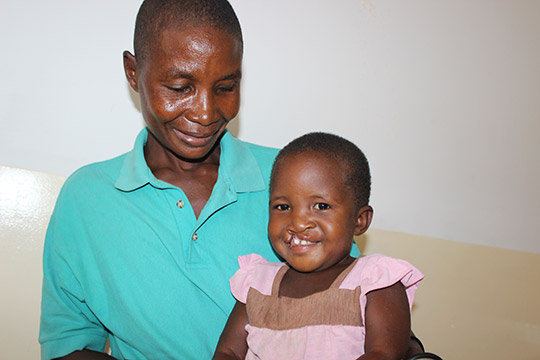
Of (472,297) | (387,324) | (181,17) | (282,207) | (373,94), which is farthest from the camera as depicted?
(472,297)

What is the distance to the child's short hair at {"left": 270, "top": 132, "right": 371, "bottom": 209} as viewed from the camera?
1460 mm

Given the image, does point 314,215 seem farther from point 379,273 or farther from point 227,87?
point 227,87

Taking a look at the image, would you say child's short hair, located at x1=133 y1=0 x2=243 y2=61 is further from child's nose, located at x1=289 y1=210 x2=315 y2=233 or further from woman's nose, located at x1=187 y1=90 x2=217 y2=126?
child's nose, located at x1=289 y1=210 x2=315 y2=233

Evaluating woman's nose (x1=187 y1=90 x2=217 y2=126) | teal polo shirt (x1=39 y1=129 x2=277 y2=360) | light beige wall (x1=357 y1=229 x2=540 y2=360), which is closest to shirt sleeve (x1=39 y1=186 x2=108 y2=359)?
teal polo shirt (x1=39 y1=129 x2=277 y2=360)

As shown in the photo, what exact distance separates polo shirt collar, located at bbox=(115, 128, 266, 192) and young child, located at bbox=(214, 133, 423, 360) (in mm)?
133

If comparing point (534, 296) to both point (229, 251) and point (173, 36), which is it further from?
point (173, 36)

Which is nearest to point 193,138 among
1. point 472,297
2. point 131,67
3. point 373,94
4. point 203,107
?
point 203,107

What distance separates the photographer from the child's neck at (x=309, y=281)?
4.64ft

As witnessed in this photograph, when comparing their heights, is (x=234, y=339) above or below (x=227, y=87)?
below

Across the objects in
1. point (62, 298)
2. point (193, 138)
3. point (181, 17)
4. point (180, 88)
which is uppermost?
point (181, 17)

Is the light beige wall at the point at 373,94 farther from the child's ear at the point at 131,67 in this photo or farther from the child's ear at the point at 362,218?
the child's ear at the point at 362,218

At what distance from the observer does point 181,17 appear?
1387 mm

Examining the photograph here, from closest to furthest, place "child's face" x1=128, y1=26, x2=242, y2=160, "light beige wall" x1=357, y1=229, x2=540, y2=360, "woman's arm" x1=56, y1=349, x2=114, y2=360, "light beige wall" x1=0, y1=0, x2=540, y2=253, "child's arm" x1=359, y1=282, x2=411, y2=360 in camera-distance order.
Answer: "child's arm" x1=359, y1=282, x2=411, y2=360
"child's face" x1=128, y1=26, x2=242, y2=160
"woman's arm" x1=56, y1=349, x2=114, y2=360
"light beige wall" x1=0, y1=0, x2=540, y2=253
"light beige wall" x1=357, y1=229, x2=540, y2=360

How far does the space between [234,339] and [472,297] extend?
1454 millimetres
